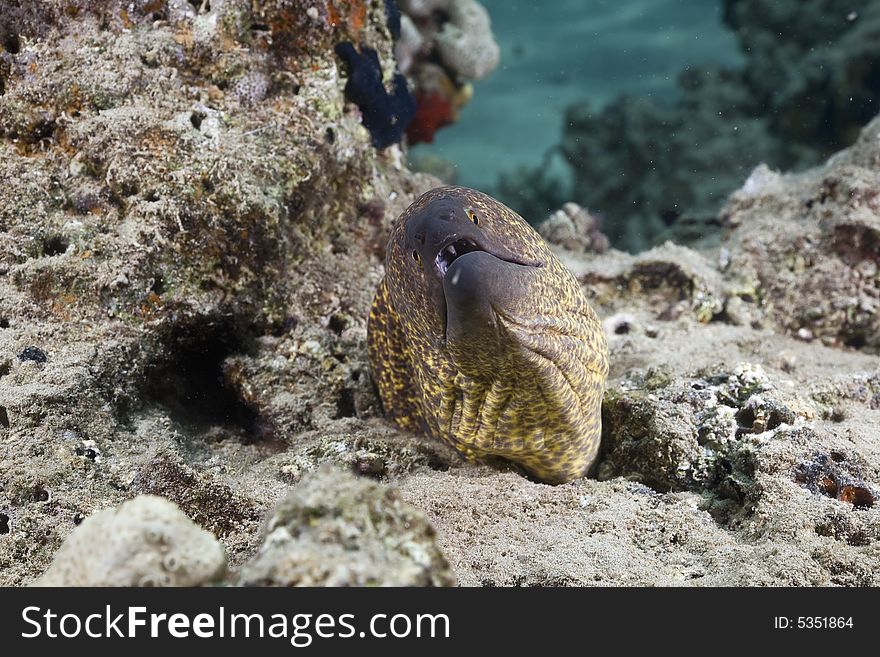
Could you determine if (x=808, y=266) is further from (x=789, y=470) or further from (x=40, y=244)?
(x=40, y=244)

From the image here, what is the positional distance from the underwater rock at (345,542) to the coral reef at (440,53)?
19.4 feet

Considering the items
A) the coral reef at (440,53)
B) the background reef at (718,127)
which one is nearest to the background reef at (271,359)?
the coral reef at (440,53)

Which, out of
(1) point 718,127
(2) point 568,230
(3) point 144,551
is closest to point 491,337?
(3) point 144,551

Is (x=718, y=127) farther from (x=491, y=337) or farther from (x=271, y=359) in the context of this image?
(x=491, y=337)

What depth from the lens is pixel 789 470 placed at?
2184mm

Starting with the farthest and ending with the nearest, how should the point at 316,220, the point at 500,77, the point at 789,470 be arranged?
1. the point at 500,77
2. the point at 316,220
3. the point at 789,470

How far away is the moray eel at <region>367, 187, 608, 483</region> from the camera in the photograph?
196 centimetres

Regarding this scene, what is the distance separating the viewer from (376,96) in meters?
3.70

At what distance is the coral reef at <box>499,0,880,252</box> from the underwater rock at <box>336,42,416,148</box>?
550 cm

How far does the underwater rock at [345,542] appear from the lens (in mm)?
1008

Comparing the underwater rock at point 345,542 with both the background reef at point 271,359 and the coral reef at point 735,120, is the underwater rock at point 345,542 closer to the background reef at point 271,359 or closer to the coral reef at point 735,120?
the background reef at point 271,359

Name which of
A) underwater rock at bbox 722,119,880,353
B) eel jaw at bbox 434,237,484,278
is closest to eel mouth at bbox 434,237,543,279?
eel jaw at bbox 434,237,484,278

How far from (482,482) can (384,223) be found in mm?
1844
